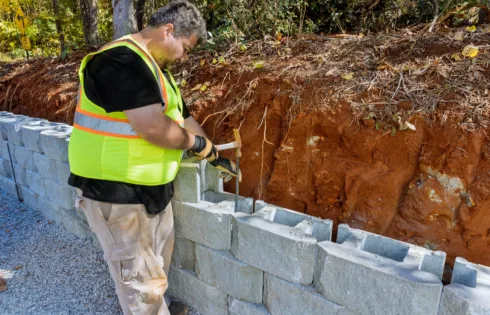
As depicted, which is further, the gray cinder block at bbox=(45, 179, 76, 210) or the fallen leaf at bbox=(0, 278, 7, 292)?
the gray cinder block at bbox=(45, 179, 76, 210)

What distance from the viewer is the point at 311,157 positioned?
3.00m

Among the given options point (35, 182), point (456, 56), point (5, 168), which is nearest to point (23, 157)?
point (35, 182)

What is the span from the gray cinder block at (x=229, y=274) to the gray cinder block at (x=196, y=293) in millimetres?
86

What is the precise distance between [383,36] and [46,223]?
4593 millimetres

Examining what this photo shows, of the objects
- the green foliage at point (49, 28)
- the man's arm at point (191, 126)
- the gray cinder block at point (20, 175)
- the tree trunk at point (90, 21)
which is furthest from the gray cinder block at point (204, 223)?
the green foliage at point (49, 28)

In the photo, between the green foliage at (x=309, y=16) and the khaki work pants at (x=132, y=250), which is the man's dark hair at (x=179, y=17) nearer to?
the khaki work pants at (x=132, y=250)

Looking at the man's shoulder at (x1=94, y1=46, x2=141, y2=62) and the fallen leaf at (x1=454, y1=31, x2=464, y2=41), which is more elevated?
the fallen leaf at (x1=454, y1=31, x2=464, y2=41)

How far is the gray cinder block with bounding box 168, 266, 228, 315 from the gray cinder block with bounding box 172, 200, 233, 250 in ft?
1.27

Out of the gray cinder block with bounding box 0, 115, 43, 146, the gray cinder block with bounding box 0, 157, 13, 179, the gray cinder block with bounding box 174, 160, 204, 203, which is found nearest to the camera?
the gray cinder block with bounding box 174, 160, 204, 203

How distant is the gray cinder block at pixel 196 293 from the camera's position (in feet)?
8.97

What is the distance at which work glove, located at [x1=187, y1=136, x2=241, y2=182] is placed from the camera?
2.31 meters

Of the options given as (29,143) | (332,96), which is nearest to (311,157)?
(332,96)

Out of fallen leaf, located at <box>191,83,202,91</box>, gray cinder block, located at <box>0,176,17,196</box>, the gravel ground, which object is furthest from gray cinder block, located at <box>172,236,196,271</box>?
gray cinder block, located at <box>0,176,17,196</box>

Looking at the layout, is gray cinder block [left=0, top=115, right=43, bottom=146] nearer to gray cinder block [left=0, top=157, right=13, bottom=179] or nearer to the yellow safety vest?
gray cinder block [left=0, top=157, right=13, bottom=179]
